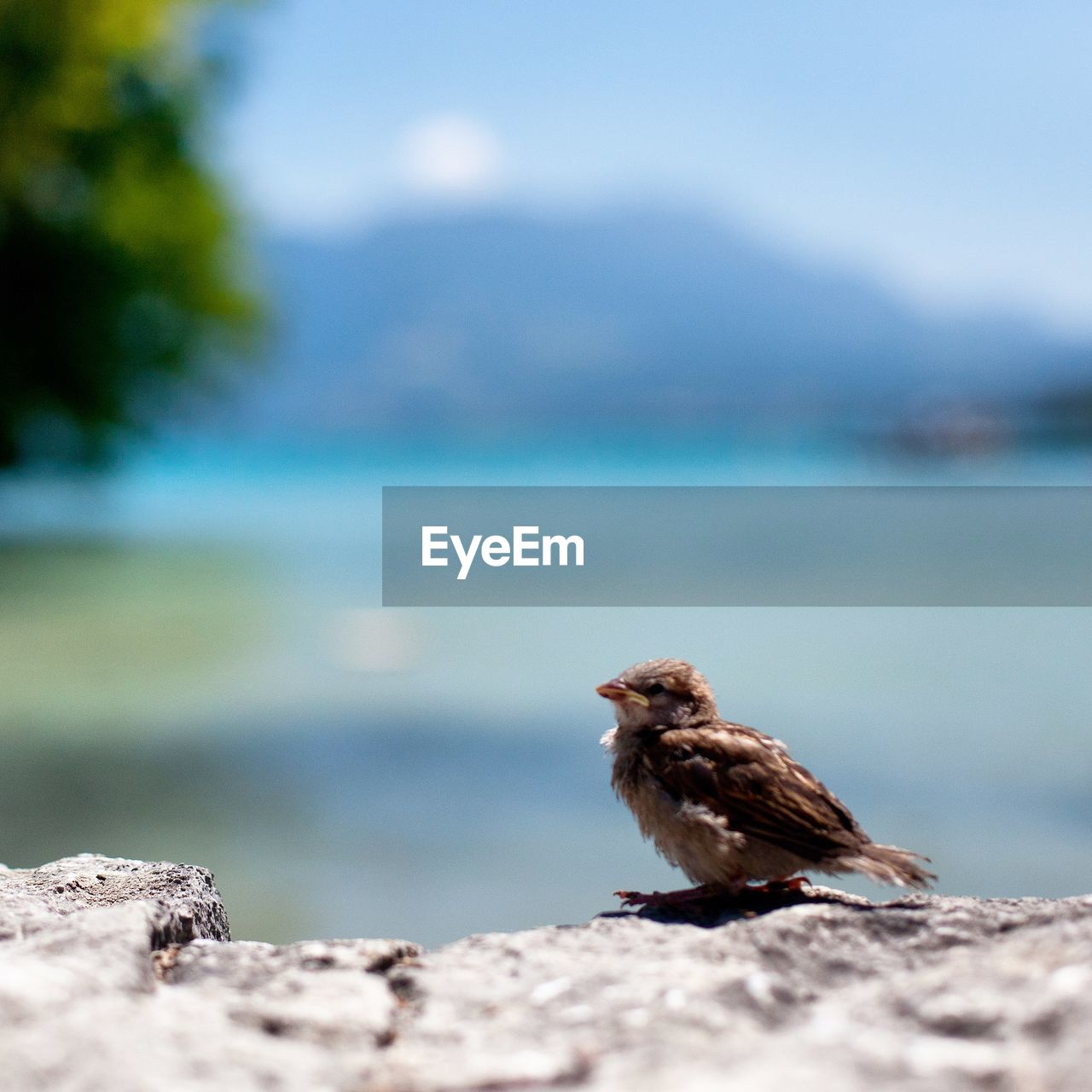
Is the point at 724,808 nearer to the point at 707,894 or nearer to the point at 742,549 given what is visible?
the point at 707,894

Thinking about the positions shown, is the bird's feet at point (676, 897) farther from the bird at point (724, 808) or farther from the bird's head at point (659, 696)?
the bird's head at point (659, 696)

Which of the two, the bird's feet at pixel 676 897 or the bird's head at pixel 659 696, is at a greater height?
the bird's head at pixel 659 696

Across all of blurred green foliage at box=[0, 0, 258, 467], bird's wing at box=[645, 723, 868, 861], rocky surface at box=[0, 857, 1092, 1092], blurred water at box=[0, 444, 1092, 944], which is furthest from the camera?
blurred green foliage at box=[0, 0, 258, 467]

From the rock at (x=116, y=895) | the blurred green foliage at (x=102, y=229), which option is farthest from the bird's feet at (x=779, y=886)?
the blurred green foliage at (x=102, y=229)

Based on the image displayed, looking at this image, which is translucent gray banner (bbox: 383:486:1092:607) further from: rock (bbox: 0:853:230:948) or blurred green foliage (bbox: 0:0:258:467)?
rock (bbox: 0:853:230:948)

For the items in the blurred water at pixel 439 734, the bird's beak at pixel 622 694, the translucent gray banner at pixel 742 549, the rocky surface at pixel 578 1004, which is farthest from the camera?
the translucent gray banner at pixel 742 549

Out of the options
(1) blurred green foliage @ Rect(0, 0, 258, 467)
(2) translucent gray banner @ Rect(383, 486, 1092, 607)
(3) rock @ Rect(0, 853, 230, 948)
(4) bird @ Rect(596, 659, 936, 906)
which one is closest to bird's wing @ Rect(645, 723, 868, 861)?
(4) bird @ Rect(596, 659, 936, 906)
